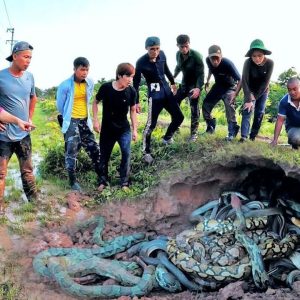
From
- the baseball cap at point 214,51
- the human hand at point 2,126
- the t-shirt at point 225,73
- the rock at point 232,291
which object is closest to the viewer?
the rock at point 232,291

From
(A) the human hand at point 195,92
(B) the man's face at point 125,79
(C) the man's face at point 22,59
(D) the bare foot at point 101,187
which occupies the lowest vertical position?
(D) the bare foot at point 101,187

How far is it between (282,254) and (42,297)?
9.85 ft

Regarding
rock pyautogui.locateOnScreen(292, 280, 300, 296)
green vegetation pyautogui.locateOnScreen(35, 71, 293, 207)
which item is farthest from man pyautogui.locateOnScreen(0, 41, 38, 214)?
rock pyautogui.locateOnScreen(292, 280, 300, 296)

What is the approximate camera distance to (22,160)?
284 inches

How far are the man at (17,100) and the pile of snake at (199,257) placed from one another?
1.74m

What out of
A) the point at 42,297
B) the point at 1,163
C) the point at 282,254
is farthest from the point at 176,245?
the point at 1,163

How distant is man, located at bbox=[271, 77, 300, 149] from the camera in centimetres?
704

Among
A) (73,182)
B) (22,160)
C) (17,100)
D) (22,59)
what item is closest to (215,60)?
(73,182)

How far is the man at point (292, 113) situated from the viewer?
7.04 metres

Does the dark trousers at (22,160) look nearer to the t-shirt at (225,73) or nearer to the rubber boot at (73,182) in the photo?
the rubber boot at (73,182)

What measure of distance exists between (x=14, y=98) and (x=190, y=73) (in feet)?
12.0

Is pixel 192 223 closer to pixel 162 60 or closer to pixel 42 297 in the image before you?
pixel 42 297

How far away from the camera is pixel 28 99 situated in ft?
23.4

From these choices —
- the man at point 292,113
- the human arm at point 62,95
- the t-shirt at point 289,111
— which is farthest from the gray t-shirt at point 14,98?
the t-shirt at point 289,111
